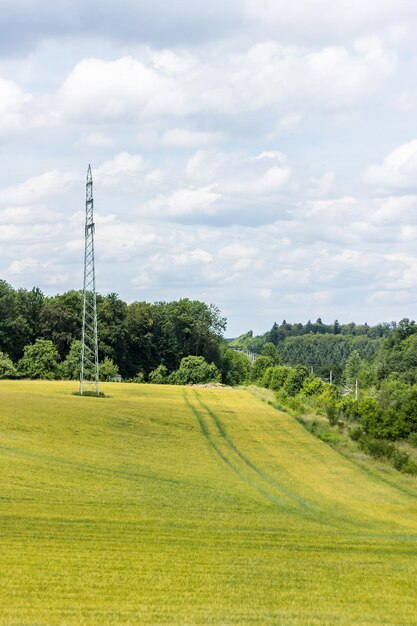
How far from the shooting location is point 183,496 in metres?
35.8

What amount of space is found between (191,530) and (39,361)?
10521cm

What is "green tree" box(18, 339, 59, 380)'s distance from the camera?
129750 millimetres

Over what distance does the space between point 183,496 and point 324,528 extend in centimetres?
708

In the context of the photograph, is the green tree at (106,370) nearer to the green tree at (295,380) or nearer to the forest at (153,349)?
the forest at (153,349)

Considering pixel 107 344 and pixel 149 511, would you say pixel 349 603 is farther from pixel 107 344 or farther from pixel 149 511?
pixel 107 344

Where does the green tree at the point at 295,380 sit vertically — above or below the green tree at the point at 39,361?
below

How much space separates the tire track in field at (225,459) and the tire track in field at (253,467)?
0.77 meters

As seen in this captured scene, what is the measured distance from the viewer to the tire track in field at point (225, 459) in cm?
3756

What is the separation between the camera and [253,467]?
1907 inches

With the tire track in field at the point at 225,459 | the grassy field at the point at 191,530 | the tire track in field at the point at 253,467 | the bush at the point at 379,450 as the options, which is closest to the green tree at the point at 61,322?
the tire track in field at the point at 225,459

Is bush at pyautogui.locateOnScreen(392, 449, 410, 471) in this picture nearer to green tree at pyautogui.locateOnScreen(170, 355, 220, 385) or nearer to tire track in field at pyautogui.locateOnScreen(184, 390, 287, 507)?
tire track in field at pyautogui.locateOnScreen(184, 390, 287, 507)

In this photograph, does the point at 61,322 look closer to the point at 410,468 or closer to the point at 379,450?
the point at 379,450

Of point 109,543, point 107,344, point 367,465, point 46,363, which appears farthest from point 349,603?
point 107,344

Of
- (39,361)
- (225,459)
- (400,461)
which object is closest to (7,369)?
(39,361)
